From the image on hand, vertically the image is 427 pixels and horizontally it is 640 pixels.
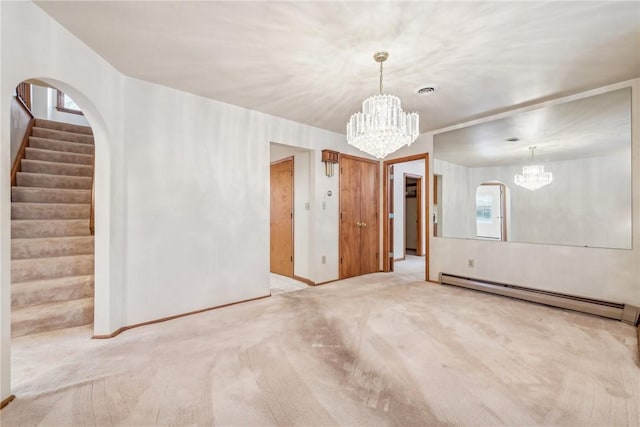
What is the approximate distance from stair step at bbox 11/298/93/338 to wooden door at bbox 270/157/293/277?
270cm

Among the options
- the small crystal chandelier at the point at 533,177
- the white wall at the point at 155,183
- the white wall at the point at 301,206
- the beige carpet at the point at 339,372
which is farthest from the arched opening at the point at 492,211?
the white wall at the point at 155,183

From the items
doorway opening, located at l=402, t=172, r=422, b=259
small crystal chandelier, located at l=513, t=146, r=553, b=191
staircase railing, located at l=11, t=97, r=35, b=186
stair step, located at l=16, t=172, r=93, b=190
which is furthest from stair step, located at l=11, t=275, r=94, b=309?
doorway opening, located at l=402, t=172, r=422, b=259

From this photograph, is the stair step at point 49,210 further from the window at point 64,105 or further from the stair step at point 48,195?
the window at point 64,105

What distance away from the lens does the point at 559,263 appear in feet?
10.4

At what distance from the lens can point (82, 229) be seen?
3213mm

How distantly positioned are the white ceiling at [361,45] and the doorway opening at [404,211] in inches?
76.0

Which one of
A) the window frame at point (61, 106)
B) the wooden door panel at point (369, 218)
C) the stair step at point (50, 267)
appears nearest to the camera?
the stair step at point (50, 267)

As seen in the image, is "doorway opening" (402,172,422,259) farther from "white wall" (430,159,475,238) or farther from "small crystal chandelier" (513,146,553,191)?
"small crystal chandelier" (513,146,553,191)

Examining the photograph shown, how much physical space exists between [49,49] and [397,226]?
5.83 meters

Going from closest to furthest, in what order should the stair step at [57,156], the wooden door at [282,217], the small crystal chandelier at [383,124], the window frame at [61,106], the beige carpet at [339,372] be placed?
the beige carpet at [339,372], the small crystal chandelier at [383,124], the stair step at [57,156], the wooden door at [282,217], the window frame at [61,106]

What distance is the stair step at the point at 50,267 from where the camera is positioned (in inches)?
105

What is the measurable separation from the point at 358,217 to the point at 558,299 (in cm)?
281

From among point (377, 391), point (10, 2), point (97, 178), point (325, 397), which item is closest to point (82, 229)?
point (97, 178)

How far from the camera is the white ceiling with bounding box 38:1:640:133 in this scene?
5.79ft
